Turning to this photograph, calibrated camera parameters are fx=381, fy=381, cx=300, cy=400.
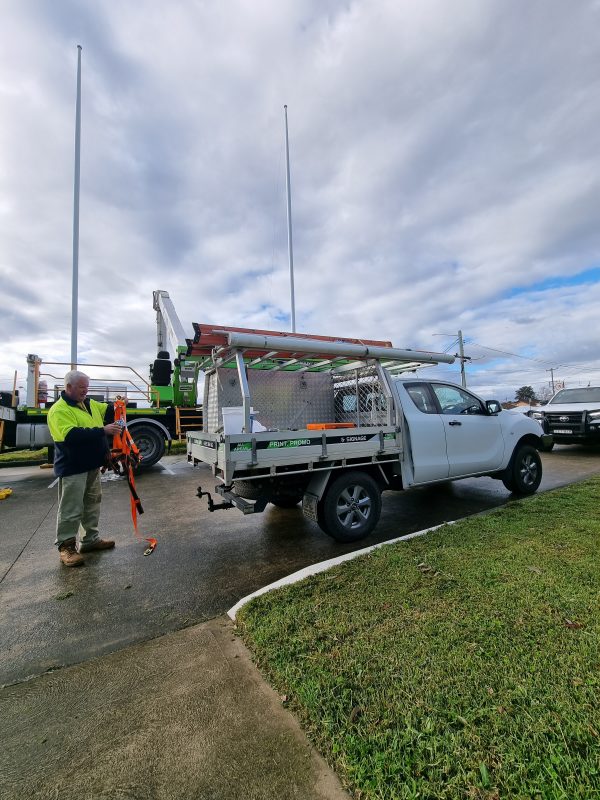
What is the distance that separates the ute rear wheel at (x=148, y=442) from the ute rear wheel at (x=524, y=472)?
765cm

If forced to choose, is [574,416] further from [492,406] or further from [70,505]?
[70,505]

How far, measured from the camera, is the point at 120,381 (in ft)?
33.4

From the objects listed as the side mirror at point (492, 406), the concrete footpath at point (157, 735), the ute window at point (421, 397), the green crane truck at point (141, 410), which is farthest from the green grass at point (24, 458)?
the side mirror at point (492, 406)

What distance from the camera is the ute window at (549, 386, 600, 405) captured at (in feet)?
37.4

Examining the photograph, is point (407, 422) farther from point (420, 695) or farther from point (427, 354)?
point (420, 695)

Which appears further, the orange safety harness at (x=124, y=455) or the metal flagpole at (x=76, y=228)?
the metal flagpole at (x=76, y=228)

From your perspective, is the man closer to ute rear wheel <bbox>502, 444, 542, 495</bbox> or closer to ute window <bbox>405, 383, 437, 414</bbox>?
ute window <bbox>405, 383, 437, 414</bbox>

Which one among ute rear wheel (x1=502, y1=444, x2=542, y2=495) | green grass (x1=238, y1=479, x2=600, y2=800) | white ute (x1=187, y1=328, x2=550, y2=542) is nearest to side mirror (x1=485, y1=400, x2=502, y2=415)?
white ute (x1=187, y1=328, x2=550, y2=542)

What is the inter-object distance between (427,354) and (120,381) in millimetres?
8273

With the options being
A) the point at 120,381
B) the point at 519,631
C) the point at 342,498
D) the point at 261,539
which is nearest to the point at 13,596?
the point at 261,539

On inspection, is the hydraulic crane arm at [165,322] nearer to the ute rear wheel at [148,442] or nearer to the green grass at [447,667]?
the ute rear wheel at [148,442]

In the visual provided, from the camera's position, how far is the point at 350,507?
428cm

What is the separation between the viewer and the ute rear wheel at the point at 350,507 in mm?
4094

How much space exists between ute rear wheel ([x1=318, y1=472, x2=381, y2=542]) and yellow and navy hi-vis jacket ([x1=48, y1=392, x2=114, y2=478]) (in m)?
2.47
